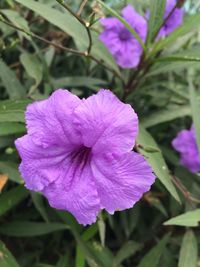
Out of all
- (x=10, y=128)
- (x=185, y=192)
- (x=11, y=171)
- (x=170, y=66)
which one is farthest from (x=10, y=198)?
(x=170, y=66)

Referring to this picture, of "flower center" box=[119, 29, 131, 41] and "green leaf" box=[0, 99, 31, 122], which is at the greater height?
"flower center" box=[119, 29, 131, 41]

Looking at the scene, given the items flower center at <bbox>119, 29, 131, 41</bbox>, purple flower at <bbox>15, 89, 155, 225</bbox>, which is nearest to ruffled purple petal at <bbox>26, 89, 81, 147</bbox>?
purple flower at <bbox>15, 89, 155, 225</bbox>

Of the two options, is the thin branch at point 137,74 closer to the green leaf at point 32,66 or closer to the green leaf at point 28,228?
the green leaf at point 32,66

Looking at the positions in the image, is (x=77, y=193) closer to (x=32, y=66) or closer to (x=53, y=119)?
(x=53, y=119)

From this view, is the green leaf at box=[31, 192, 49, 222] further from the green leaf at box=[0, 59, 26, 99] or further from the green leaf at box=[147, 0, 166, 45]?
the green leaf at box=[147, 0, 166, 45]

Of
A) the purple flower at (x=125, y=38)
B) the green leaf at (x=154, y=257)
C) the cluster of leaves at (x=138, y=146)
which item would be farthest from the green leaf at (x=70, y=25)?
the green leaf at (x=154, y=257)

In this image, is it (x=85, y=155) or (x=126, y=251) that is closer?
(x=85, y=155)
